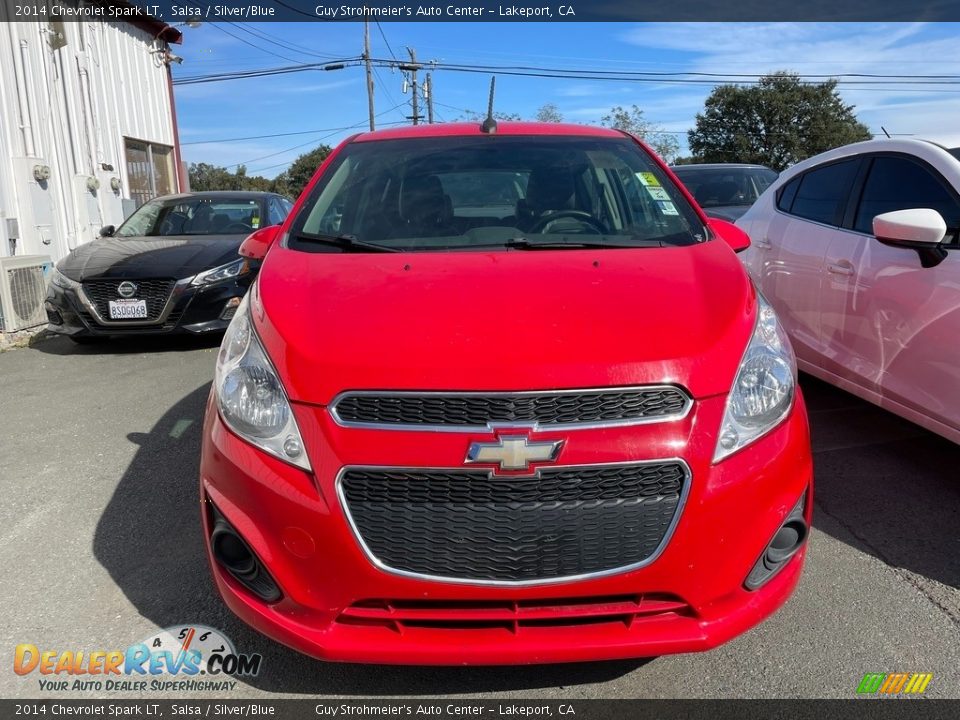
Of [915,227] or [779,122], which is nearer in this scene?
[915,227]

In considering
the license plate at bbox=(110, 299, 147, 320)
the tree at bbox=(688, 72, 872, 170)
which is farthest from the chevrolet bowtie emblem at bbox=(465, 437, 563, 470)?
the tree at bbox=(688, 72, 872, 170)

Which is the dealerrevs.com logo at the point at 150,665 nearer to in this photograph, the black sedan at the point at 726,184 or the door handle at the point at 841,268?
the door handle at the point at 841,268

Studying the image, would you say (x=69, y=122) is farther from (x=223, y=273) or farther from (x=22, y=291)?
(x=223, y=273)

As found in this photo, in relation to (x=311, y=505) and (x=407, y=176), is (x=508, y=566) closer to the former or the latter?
(x=311, y=505)

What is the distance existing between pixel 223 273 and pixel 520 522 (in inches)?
219

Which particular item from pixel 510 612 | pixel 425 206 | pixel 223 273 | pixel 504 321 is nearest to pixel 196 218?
pixel 223 273

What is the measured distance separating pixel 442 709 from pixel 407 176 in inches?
83.9

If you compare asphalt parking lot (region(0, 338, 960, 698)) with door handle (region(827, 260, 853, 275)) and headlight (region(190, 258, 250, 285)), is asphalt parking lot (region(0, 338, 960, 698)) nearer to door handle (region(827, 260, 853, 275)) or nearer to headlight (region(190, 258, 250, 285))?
door handle (region(827, 260, 853, 275))

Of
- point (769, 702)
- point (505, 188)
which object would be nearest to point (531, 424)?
point (769, 702)

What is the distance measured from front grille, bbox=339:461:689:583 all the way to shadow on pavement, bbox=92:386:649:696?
1.82 feet

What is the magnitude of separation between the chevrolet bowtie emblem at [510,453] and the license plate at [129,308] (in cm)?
558

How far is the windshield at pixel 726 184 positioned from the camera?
9000 mm

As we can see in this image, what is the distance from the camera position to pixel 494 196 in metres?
3.22

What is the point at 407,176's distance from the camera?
3.29 m
